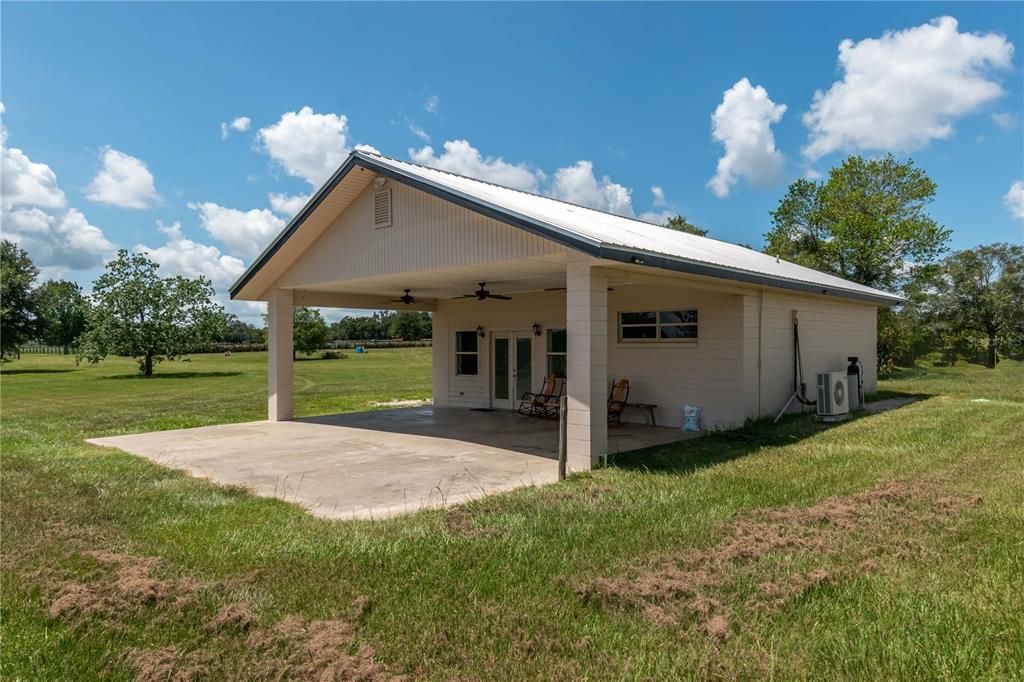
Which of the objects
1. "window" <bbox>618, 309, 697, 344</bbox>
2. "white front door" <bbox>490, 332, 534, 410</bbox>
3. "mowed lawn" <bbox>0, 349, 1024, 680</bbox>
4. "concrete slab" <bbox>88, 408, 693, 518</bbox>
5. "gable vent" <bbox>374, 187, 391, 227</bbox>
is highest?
"gable vent" <bbox>374, 187, 391, 227</bbox>

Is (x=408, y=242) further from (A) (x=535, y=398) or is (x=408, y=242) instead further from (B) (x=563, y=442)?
(A) (x=535, y=398)

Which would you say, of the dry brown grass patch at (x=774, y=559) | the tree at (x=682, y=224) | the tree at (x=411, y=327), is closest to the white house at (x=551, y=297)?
the dry brown grass patch at (x=774, y=559)

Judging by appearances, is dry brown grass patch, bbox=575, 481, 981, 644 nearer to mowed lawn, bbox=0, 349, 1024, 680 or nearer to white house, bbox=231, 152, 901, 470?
mowed lawn, bbox=0, 349, 1024, 680

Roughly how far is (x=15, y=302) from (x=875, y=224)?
46.5 metres

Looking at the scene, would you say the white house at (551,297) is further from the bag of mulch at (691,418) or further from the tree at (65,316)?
the tree at (65,316)

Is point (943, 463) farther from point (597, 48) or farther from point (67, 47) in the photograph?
point (67, 47)

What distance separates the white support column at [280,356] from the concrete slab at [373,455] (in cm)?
47

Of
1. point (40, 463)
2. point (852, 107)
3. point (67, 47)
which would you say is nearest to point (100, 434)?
point (40, 463)

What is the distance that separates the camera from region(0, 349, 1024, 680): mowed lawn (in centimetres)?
296

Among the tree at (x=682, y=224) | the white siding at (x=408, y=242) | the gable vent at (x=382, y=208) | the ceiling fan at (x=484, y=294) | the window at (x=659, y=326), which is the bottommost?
the window at (x=659, y=326)

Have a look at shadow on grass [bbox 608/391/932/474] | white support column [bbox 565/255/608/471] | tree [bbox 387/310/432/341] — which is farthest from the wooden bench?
tree [bbox 387/310/432/341]

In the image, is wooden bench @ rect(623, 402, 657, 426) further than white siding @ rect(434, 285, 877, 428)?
Yes

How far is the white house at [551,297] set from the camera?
7.50 metres

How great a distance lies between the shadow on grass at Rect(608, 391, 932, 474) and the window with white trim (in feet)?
22.9
